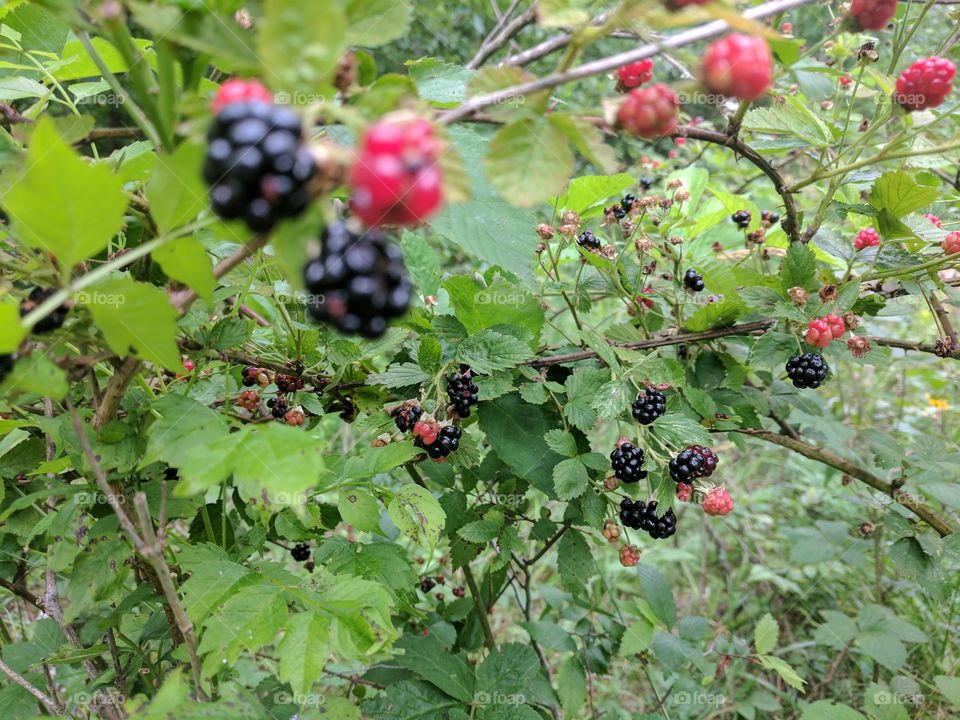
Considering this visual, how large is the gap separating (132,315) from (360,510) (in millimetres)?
624

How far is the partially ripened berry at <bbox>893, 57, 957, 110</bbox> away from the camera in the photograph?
1.05 m

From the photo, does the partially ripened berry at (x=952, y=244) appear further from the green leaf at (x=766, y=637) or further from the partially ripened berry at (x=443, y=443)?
the green leaf at (x=766, y=637)

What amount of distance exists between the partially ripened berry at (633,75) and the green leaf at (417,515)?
86cm

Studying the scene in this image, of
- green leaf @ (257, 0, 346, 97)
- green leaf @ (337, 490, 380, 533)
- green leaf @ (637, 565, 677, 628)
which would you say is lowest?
green leaf @ (637, 565, 677, 628)

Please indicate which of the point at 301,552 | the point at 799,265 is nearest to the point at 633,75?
the point at 799,265

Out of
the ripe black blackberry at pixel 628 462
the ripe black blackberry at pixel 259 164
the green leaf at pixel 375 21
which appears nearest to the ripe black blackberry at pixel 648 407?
the ripe black blackberry at pixel 628 462

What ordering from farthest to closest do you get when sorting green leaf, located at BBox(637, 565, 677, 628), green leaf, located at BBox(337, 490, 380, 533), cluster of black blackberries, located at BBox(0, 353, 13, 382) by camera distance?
green leaf, located at BBox(637, 565, 677, 628) < green leaf, located at BBox(337, 490, 380, 533) < cluster of black blackberries, located at BBox(0, 353, 13, 382)

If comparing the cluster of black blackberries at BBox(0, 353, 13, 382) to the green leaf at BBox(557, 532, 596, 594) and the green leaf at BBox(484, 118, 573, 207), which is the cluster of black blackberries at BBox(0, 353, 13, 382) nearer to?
the green leaf at BBox(484, 118, 573, 207)

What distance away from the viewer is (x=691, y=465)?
136 cm

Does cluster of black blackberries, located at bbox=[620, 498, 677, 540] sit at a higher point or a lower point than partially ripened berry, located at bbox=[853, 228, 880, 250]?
lower

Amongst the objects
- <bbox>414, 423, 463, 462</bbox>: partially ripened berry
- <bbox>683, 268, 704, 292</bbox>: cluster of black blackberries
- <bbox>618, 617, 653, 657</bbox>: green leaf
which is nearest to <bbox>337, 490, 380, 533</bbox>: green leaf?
<bbox>414, 423, 463, 462</bbox>: partially ripened berry

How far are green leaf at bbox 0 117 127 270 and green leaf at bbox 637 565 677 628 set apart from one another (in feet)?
6.54

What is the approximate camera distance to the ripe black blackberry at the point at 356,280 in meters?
0.56

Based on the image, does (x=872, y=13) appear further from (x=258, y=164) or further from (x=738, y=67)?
(x=258, y=164)
